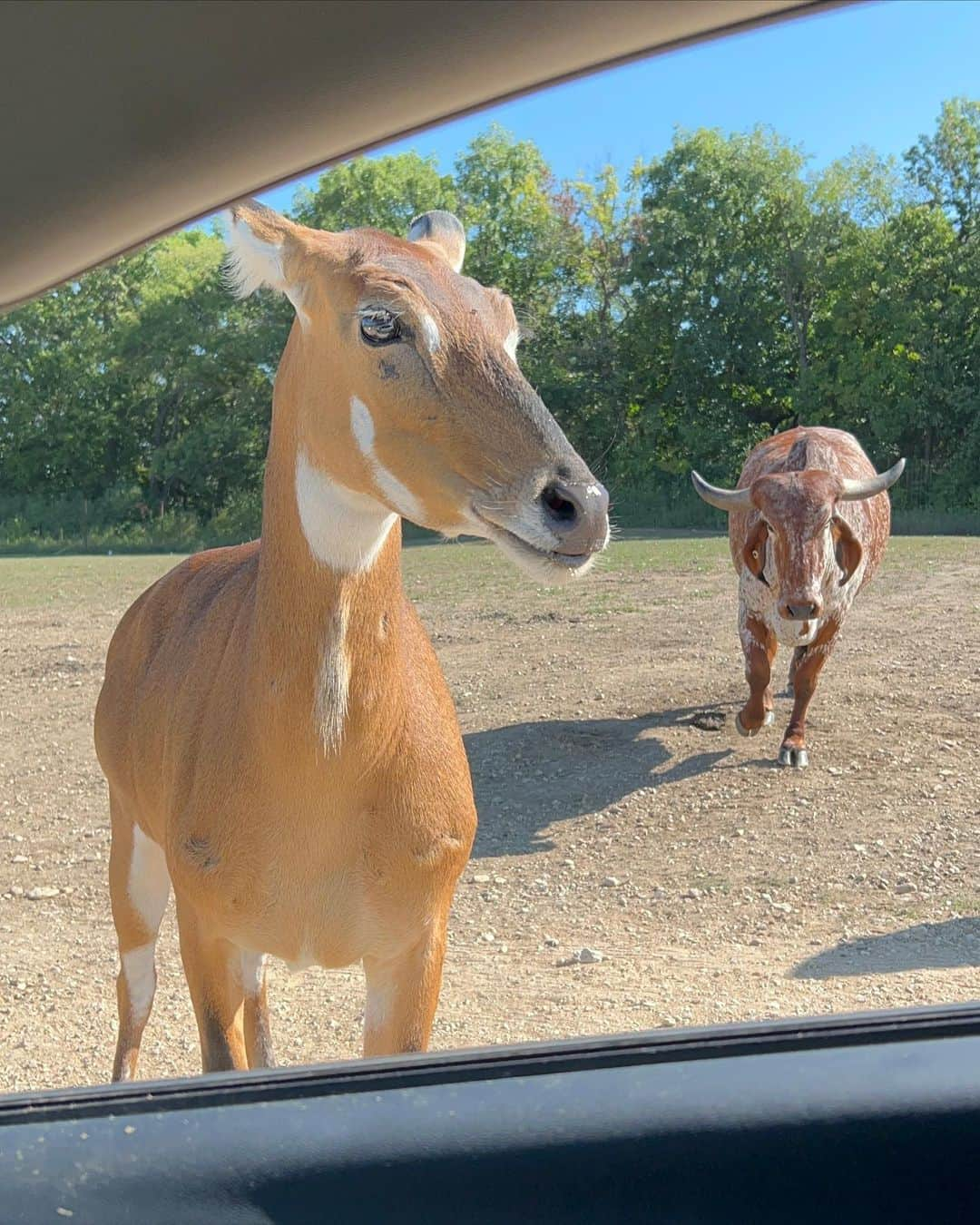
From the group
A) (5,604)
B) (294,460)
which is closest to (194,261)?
(294,460)

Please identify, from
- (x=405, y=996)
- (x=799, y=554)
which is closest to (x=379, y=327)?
(x=405, y=996)

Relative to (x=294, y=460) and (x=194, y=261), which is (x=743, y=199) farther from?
(x=294, y=460)

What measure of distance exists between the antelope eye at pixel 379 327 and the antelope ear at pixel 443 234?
0.43 m

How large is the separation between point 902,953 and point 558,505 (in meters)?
3.46

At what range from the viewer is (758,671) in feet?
24.7

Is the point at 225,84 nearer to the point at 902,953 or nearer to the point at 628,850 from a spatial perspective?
the point at 902,953

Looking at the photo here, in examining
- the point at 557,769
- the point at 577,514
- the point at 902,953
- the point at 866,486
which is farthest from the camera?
the point at 557,769

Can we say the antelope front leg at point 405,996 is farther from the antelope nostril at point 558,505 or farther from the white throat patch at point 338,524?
the antelope nostril at point 558,505

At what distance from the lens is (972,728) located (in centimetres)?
786

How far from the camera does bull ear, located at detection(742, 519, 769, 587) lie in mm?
7246

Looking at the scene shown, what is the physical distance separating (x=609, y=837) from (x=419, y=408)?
175 inches

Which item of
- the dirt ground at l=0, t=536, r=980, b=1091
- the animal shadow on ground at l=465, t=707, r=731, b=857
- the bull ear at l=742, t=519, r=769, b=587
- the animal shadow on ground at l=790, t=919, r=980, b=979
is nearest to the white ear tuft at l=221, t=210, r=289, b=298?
the dirt ground at l=0, t=536, r=980, b=1091

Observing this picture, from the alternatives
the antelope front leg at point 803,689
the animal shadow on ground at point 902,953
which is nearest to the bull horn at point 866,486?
the antelope front leg at point 803,689

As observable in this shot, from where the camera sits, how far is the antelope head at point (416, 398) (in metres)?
1.96
